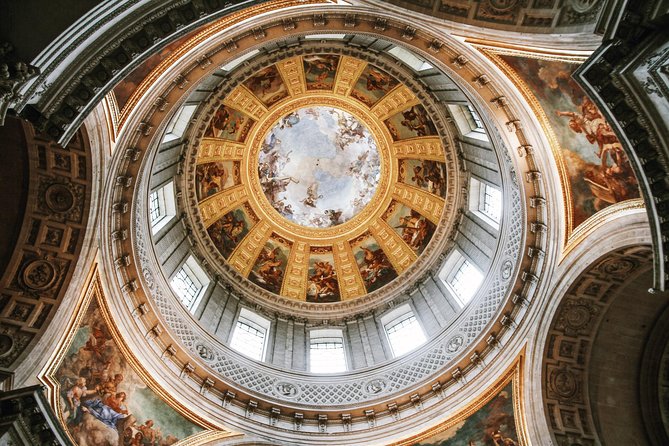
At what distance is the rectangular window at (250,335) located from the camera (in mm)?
19312

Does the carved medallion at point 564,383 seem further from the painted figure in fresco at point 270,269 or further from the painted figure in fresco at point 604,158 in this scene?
the painted figure in fresco at point 270,269

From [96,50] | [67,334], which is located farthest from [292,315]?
[96,50]

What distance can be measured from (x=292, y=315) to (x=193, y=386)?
8.11 metres

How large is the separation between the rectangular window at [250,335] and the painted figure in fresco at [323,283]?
3328 millimetres

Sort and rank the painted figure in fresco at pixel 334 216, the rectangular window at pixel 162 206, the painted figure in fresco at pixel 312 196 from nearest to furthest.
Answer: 1. the rectangular window at pixel 162 206
2. the painted figure in fresco at pixel 334 216
3. the painted figure in fresco at pixel 312 196

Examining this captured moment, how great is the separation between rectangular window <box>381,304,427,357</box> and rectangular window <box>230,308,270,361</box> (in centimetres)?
505

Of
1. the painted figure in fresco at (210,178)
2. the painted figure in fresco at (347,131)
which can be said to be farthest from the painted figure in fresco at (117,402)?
the painted figure in fresco at (347,131)

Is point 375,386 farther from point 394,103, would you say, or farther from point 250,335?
point 394,103

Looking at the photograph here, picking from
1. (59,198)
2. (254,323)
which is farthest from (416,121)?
(59,198)

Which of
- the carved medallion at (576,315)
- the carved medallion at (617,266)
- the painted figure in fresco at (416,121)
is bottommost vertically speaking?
the carved medallion at (576,315)

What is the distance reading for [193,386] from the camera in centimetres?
1509

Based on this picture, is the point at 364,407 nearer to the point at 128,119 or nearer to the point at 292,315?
the point at 292,315

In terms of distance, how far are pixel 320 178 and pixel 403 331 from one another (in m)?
11.7

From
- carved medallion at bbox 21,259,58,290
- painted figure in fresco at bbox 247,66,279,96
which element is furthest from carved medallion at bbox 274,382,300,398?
painted figure in fresco at bbox 247,66,279,96
